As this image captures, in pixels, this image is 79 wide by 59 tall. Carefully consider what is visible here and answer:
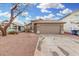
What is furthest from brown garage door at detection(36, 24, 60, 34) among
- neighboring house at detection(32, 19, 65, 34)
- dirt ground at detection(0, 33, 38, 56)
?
dirt ground at detection(0, 33, 38, 56)

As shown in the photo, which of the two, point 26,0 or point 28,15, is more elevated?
point 26,0

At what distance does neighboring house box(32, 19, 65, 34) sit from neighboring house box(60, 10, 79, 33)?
0.23 feet

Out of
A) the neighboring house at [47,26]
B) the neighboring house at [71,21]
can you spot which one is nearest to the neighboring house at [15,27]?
the neighboring house at [47,26]

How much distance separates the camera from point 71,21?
2348 mm

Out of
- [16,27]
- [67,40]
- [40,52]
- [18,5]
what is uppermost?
[18,5]

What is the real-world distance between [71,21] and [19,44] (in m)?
0.80

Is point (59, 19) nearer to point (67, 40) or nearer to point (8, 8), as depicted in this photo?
point (67, 40)

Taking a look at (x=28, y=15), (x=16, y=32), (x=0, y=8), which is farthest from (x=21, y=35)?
(x=0, y=8)

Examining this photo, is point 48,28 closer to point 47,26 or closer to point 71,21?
point 47,26

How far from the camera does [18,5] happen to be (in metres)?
2.32

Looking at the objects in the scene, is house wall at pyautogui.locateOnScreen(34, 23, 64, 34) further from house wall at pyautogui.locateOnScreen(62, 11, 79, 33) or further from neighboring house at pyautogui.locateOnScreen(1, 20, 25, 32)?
neighboring house at pyautogui.locateOnScreen(1, 20, 25, 32)

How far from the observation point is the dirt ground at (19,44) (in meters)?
2.27

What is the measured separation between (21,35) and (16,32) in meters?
0.08

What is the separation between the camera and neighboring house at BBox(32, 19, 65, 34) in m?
2.37
